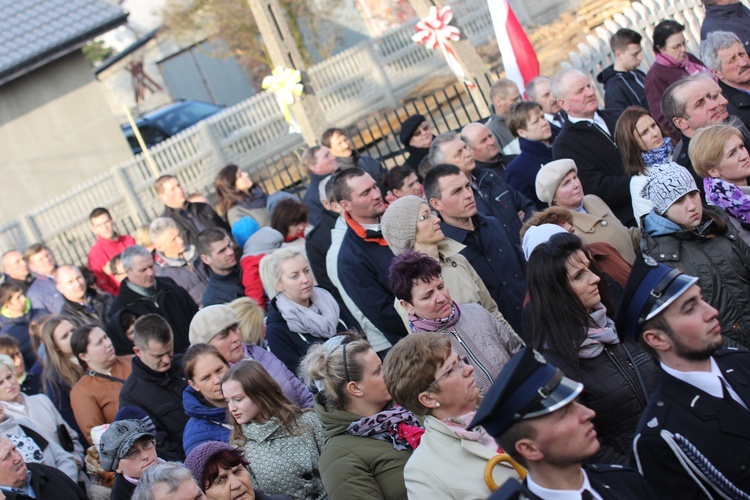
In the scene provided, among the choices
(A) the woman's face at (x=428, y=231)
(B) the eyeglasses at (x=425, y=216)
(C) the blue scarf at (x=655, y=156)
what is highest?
(B) the eyeglasses at (x=425, y=216)

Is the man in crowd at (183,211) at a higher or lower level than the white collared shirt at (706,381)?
higher

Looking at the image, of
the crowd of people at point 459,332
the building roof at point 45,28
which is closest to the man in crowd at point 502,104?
the crowd of people at point 459,332

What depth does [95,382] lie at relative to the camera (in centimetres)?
709

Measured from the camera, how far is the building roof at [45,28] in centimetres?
1881

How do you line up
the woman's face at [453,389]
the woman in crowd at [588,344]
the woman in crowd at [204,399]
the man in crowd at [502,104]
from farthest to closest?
the man in crowd at [502,104]
the woman in crowd at [204,399]
the woman in crowd at [588,344]
the woman's face at [453,389]

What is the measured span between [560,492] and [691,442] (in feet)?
2.05

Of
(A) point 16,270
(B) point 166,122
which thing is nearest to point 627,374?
(A) point 16,270

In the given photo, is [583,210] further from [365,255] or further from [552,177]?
[365,255]

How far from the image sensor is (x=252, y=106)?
19422 millimetres

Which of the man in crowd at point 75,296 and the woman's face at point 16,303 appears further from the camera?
the woman's face at point 16,303

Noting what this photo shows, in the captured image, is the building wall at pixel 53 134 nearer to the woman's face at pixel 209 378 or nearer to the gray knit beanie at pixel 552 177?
the woman's face at pixel 209 378

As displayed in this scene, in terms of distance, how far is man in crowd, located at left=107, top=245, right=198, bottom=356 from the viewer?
8.38m

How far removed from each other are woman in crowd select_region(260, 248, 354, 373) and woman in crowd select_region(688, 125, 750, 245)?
2667 millimetres

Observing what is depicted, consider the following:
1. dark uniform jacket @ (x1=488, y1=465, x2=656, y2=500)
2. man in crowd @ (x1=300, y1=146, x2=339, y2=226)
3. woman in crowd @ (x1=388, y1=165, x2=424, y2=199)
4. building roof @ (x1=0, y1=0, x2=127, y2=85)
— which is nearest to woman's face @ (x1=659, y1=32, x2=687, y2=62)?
woman in crowd @ (x1=388, y1=165, x2=424, y2=199)
